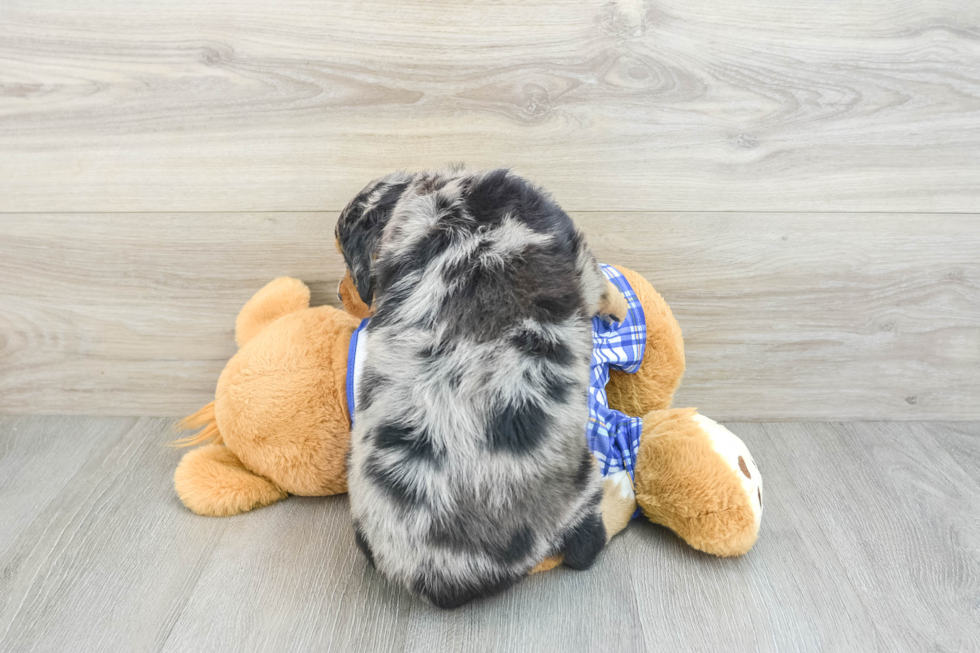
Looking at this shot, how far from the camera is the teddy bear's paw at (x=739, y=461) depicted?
0.77m

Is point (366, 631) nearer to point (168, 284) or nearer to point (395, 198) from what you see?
point (395, 198)

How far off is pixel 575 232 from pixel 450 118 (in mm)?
328

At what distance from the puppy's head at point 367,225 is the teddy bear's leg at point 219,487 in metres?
0.34

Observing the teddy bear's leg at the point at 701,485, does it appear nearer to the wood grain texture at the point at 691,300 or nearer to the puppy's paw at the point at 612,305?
the puppy's paw at the point at 612,305

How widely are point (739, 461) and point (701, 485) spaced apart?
58 millimetres

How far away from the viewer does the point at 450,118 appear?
3.07 feet

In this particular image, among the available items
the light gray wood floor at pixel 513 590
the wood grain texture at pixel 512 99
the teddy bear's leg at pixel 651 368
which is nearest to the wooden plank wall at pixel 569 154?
the wood grain texture at pixel 512 99

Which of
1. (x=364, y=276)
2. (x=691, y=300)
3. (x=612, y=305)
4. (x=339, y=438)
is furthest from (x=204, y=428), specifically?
(x=691, y=300)

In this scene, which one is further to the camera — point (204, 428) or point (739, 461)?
point (204, 428)

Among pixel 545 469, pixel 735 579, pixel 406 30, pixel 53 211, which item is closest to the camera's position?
pixel 545 469

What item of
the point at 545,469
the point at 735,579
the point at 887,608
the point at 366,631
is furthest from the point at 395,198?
the point at 887,608

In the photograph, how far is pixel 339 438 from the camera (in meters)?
0.87

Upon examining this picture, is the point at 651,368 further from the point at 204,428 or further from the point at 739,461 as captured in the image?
the point at 204,428

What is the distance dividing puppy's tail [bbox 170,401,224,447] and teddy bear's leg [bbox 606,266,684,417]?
24.1 inches
